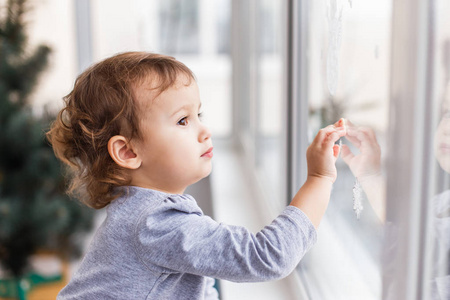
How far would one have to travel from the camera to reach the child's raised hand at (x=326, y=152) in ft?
2.10

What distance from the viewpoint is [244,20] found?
87.7 inches

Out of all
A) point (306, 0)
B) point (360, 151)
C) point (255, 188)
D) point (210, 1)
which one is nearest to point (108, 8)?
point (210, 1)

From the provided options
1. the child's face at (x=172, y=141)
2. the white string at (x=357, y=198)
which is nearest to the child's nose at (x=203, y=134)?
the child's face at (x=172, y=141)

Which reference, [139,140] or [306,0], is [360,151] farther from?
[306,0]

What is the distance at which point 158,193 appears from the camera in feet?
2.34

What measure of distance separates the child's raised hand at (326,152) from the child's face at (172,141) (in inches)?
6.4

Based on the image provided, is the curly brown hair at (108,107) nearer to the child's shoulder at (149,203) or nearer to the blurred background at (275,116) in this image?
the child's shoulder at (149,203)

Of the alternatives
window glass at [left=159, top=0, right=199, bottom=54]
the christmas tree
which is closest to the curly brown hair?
the christmas tree

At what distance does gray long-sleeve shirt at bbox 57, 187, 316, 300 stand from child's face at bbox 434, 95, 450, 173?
0.25 meters

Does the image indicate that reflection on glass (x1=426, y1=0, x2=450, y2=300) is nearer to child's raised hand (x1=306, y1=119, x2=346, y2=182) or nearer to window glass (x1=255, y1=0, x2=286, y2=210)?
child's raised hand (x1=306, y1=119, x2=346, y2=182)

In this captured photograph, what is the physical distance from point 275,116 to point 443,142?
1.00 metres

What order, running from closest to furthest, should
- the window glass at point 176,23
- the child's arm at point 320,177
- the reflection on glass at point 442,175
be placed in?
1. the reflection on glass at point 442,175
2. the child's arm at point 320,177
3. the window glass at point 176,23

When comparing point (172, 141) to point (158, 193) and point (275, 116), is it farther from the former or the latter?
point (275, 116)

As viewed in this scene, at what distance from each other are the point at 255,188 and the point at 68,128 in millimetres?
1036
